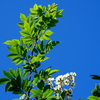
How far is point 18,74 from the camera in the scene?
184cm

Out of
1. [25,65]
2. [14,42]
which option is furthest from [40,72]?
[14,42]

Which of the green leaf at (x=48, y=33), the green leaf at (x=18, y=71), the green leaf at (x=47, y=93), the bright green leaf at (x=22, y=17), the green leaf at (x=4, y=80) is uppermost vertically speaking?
the bright green leaf at (x=22, y=17)

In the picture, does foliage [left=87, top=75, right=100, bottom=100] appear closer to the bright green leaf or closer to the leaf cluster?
the leaf cluster

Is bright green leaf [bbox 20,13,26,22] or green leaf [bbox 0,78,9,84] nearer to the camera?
green leaf [bbox 0,78,9,84]

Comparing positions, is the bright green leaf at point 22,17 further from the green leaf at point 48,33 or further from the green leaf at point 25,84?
the green leaf at point 25,84

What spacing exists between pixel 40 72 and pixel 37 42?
54 centimetres

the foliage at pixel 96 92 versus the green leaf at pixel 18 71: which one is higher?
the green leaf at pixel 18 71

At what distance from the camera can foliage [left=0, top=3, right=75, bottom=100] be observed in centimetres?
181

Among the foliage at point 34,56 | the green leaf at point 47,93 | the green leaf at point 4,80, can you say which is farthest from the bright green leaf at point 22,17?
the green leaf at point 47,93

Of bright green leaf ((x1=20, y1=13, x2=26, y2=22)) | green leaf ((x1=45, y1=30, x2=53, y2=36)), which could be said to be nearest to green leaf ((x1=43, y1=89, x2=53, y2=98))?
green leaf ((x1=45, y1=30, x2=53, y2=36))

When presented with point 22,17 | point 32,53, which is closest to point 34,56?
point 32,53

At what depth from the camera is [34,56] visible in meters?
2.20

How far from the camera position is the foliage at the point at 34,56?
1809mm

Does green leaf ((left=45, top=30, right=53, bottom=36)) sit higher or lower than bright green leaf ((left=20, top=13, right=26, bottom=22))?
lower
